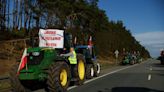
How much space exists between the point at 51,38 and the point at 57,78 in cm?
419

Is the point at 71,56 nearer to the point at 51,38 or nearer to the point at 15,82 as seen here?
the point at 51,38

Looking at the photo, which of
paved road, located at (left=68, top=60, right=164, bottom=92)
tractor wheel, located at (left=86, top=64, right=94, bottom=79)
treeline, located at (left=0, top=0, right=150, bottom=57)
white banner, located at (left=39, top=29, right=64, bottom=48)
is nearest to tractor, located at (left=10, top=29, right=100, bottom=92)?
paved road, located at (left=68, top=60, right=164, bottom=92)

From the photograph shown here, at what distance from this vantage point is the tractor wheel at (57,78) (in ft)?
47.5

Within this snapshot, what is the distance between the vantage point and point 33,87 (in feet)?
56.3

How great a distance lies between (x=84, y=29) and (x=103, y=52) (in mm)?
23638

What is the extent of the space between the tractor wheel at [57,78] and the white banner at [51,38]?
2806mm

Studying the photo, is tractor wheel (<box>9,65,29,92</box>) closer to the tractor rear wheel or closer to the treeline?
the tractor rear wheel

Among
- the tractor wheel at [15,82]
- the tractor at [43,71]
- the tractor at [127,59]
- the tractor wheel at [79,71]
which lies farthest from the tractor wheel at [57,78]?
the tractor at [127,59]

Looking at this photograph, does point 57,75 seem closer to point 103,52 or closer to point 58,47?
point 58,47

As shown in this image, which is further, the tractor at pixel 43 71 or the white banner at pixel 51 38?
the white banner at pixel 51 38

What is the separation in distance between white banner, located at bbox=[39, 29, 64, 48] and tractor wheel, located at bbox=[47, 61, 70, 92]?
110 inches

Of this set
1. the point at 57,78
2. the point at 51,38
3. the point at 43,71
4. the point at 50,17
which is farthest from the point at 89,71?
the point at 50,17

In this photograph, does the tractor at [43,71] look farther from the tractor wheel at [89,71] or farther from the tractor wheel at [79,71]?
the tractor wheel at [89,71]

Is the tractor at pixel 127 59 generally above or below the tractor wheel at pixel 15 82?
above
